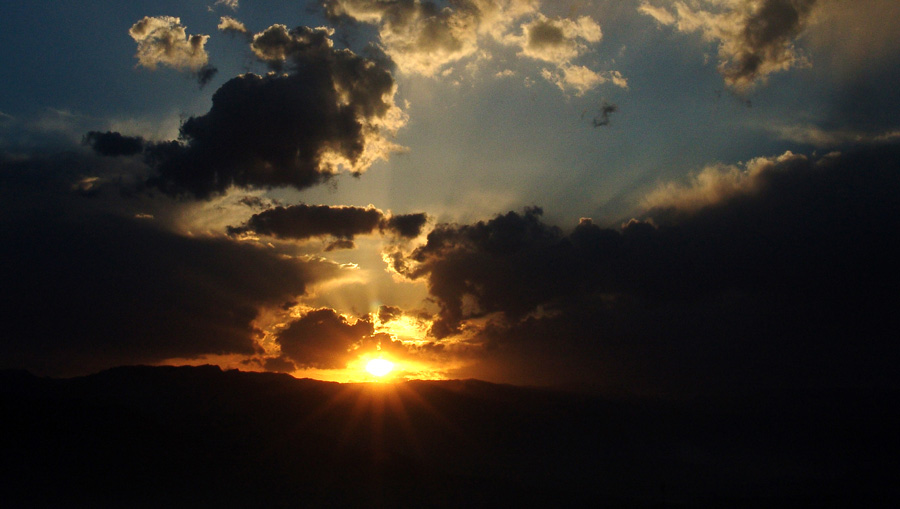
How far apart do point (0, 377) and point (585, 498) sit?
198m

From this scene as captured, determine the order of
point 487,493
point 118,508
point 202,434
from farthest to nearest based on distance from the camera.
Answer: point 202,434, point 487,493, point 118,508

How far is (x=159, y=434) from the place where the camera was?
176375 mm

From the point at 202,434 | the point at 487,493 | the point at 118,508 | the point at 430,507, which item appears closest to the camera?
the point at 118,508

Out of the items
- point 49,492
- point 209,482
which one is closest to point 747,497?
point 209,482

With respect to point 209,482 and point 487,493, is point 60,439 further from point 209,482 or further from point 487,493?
point 487,493

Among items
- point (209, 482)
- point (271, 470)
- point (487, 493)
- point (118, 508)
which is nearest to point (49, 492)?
point (118, 508)

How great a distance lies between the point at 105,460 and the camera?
502 feet

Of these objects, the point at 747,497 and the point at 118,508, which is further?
the point at 747,497

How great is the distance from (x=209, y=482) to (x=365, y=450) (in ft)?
179

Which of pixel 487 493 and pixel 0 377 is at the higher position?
pixel 0 377

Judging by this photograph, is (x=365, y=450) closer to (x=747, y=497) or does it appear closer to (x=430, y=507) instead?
(x=430, y=507)

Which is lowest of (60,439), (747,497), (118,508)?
(747,497)

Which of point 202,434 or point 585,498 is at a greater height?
point 202,434

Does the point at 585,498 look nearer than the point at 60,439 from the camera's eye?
No
